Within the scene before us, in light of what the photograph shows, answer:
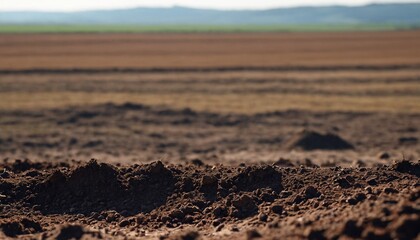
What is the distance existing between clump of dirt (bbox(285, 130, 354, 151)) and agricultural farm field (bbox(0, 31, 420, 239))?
0.05 meters

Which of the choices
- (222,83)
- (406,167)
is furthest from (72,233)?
(222,83)

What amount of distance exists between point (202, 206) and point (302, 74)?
28.4 metres

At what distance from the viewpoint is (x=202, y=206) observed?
7875 mm

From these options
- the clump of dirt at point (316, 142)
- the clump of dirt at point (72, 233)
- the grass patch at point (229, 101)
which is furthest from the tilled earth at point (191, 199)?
the grass patch at point (229, 101)

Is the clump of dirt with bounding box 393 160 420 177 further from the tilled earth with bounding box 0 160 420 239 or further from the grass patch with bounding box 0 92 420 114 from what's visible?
the grass patch with bounding box 0 92 420 114

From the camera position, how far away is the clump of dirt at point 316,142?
1800cm

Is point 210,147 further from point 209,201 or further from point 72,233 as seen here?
point 72,233

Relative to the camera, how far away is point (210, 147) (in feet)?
62.3

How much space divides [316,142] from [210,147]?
3.28 metres

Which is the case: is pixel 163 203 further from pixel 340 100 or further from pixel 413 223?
pixel 340 100

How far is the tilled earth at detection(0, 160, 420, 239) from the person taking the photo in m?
6.62

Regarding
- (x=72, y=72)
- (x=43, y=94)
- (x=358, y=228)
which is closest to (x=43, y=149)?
(x=43, y=94)

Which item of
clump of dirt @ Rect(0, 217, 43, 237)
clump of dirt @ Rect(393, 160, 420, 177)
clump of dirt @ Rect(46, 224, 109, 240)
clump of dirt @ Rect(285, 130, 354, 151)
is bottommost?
clump of dirt @ Rect(285, 130, 354, 151)

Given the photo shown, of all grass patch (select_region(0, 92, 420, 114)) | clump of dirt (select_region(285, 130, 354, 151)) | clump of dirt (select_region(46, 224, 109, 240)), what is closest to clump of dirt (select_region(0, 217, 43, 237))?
clump of dirt (select_region(46, 224, 109, 240))
